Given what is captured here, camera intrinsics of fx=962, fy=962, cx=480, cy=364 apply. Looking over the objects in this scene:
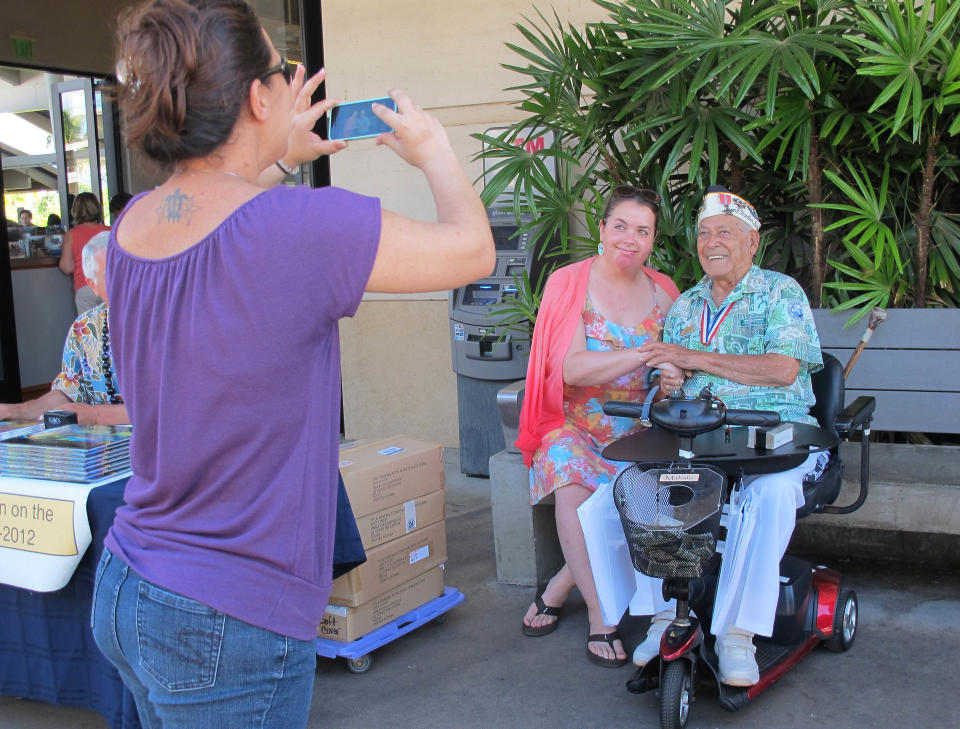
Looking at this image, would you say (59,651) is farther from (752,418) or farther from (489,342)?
(489,342)

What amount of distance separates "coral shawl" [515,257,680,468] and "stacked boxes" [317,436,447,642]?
36 centimetres

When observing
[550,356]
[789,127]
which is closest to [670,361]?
[550,356]

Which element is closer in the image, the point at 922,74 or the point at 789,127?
the point at 922,74

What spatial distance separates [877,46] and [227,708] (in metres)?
3.18

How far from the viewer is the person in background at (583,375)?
3.40 meters

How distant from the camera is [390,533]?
3326 millimetres

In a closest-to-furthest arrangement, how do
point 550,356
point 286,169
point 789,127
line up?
point 286,169 → point 550,356 → point 789,127

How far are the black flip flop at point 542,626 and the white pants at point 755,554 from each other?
81 centimetres

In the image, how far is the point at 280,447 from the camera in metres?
1.21

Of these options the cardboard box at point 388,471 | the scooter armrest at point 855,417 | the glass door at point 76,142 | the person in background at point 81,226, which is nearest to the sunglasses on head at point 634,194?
the scooter armrest at point 855,417

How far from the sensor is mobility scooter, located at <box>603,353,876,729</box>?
2.63m

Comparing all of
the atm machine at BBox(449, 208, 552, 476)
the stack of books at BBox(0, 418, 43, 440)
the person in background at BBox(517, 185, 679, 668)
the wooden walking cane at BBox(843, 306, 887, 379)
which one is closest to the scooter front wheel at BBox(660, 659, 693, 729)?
the person in background at BBox(517, 185, 679, 668)

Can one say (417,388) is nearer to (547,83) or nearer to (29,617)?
(547,83)

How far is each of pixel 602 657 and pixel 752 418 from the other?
1.10 meters
